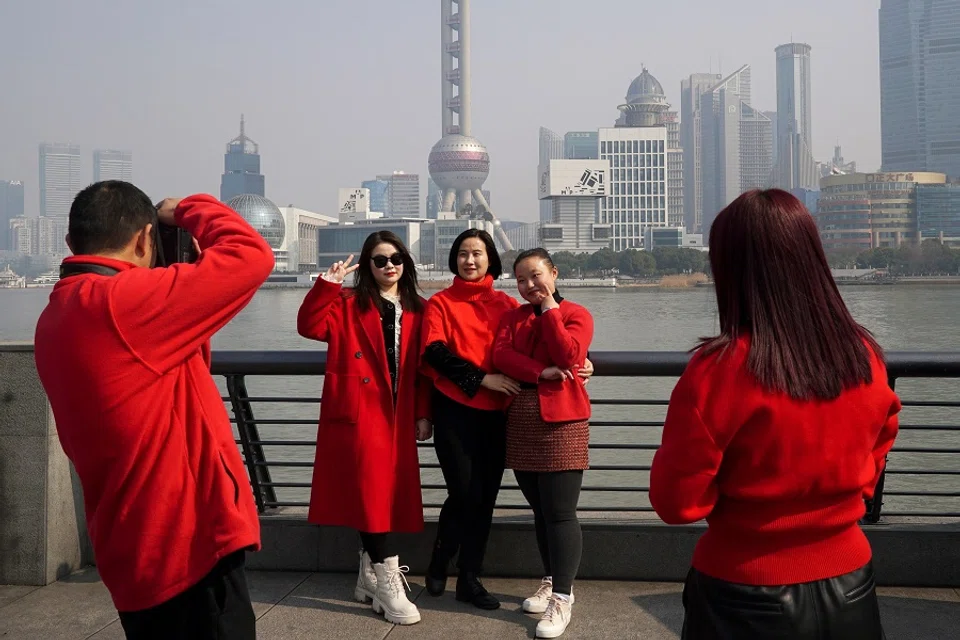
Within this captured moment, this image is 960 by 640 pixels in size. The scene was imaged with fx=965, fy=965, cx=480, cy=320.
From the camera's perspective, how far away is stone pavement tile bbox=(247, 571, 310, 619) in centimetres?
343

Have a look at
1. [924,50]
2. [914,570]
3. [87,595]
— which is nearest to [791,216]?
[914,570]

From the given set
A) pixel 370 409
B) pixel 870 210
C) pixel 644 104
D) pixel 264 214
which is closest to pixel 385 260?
pixel 370 409

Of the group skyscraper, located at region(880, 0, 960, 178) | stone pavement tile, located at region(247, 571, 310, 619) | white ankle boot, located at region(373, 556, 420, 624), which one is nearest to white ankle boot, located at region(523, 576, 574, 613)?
white ankle boot, located at region(373, 556, 420, 624)

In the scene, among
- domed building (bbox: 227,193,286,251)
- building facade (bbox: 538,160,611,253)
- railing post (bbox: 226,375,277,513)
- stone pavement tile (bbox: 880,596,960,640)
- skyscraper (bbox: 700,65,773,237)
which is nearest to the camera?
stone pavement tile (bbox: 880,596,960,640)

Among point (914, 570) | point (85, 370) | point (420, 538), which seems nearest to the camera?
point (85, 370)

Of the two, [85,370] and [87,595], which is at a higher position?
[85,370]

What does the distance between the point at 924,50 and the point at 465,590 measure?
160277 mm

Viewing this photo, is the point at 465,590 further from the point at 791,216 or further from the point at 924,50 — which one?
the point at 924,50

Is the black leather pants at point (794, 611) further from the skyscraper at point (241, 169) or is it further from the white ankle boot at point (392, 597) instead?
the skyscraper at point (241, 169)

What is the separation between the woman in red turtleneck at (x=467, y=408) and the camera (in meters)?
3.34

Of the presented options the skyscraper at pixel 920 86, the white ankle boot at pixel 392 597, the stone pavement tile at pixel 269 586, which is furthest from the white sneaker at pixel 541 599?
the skyscraper at pixel 920 86

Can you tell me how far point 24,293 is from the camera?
86.1 metres

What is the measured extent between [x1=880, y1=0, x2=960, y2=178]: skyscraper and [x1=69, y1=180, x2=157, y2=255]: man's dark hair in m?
146

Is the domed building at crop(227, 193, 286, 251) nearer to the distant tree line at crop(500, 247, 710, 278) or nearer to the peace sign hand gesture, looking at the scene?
the distant tree line at crop(500, 247, 710, 278)
